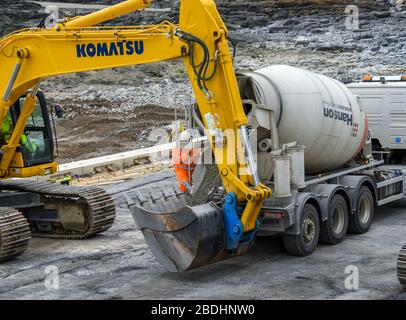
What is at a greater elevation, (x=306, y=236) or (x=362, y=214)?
(x=306, y=236)

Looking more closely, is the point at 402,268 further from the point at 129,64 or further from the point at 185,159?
the point at 129,64

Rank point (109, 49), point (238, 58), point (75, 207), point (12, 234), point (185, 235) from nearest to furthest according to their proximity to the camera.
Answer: point (185, 235) → point (109, 49) → point (12, 234) → point (75, 207) → point (238, 58)

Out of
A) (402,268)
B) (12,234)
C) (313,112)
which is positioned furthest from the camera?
(313,112)

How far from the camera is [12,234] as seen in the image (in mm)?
12352

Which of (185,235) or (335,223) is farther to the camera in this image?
(335,223)

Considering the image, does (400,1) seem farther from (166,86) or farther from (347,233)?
(347,233)

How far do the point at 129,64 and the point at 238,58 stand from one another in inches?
1293

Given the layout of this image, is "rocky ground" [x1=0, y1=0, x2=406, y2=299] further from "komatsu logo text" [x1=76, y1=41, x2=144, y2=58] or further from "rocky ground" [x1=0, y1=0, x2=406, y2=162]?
"komatsu logo text" [x1=76, y1=41, x2=144, y2=58]

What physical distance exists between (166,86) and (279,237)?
84.1 feet

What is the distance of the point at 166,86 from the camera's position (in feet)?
125

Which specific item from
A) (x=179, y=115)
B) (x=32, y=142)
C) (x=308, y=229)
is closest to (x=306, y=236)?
(x=308, y=229)

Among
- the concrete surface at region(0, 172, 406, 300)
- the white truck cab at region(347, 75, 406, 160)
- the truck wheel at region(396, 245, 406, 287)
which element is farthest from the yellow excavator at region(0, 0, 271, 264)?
the white truck cab at region(347, 75, 406, 160)

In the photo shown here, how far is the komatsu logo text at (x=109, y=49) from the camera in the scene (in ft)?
38.6

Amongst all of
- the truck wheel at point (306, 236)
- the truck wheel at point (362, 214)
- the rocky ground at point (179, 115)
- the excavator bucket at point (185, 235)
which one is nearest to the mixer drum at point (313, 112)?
the truck wheel at point (362, 214)
